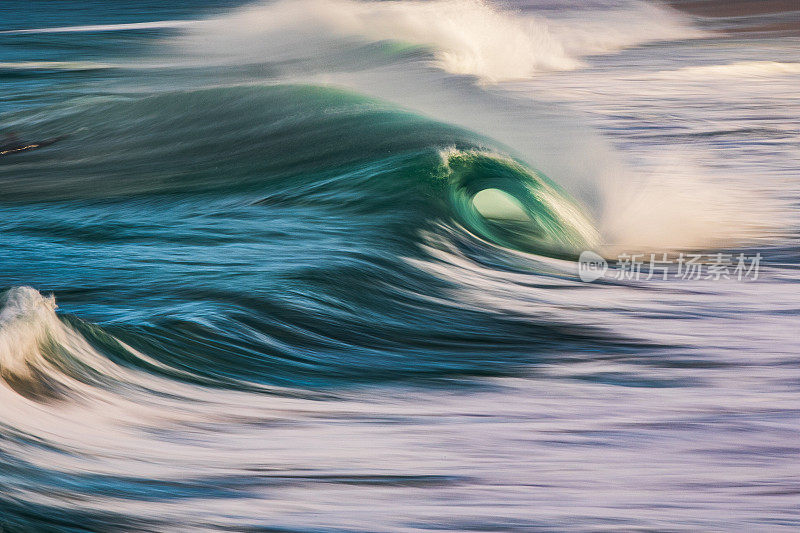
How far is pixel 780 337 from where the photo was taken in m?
4.64

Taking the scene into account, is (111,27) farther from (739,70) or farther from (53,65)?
(739,70)

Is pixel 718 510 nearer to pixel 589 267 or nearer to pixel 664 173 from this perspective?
pixel 589 267

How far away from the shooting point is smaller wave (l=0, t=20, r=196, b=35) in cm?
2416

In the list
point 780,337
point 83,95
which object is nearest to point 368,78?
point 83,95

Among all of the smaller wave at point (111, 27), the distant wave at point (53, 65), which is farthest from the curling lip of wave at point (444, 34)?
the distant wave at point (53, 65)

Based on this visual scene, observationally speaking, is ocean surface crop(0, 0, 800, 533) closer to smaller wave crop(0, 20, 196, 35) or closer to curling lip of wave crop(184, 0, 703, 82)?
curling lip of wave crop(184, 0, 703, 82)

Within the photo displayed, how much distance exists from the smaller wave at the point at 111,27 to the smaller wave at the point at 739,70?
13.1m

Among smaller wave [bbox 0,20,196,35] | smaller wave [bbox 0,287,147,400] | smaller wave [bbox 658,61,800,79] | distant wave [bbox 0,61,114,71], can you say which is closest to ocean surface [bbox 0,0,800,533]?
smaller wave [bbox 0,287,147,400]

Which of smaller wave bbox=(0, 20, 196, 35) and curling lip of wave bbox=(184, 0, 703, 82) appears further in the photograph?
A: smaller wave bbox=(0, 20, 196, 35)

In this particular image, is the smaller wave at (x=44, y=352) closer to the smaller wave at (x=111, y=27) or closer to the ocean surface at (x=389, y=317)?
the ocean surface at (x=389, y=317)

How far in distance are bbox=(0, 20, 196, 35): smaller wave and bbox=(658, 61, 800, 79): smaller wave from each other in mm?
13114

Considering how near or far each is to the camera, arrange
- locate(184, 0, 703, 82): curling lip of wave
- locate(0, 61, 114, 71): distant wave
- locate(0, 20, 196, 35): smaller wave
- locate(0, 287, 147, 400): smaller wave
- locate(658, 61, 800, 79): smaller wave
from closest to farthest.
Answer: locate(0, 287, 147, 400): smaller wave → locate(658, 61, 800, 79): smaller wave → locate(0, 61, 114, 71): distant wave → locate(184, 0, 703, 82): curling lip of wave → locate(0, 20, 196, 35): smaller wave

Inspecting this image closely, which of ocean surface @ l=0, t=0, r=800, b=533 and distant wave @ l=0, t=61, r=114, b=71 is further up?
distant wave @ l=0, t=61, r=114, b=71

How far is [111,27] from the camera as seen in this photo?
83.6ft
